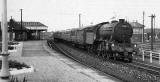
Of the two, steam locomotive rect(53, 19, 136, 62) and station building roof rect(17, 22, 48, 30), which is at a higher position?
station building roof rect(17, 22, 48, 30)

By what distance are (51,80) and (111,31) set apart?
10.0m

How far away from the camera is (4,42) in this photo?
639cm

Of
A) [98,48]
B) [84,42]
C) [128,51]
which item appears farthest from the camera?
[84,42]

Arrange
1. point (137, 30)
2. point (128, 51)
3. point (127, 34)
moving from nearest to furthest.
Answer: point (128, 51), point (127, 34), point (137, 30)

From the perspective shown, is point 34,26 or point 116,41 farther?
point 34,26

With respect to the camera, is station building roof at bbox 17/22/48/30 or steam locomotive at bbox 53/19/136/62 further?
station building roof at bbox 17/22/48/30

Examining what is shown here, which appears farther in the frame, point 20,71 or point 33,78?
point 20,71

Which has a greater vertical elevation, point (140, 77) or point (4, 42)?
point (4, 42)

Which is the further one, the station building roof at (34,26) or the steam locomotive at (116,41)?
the station building roof at (34,26)

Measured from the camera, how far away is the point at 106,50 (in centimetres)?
2120

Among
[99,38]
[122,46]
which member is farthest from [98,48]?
[122,46]

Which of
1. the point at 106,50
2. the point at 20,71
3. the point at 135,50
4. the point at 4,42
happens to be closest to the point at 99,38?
the point at 106,50

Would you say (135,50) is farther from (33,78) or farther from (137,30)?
(137,30)

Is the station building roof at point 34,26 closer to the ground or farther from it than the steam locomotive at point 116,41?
farther from it
